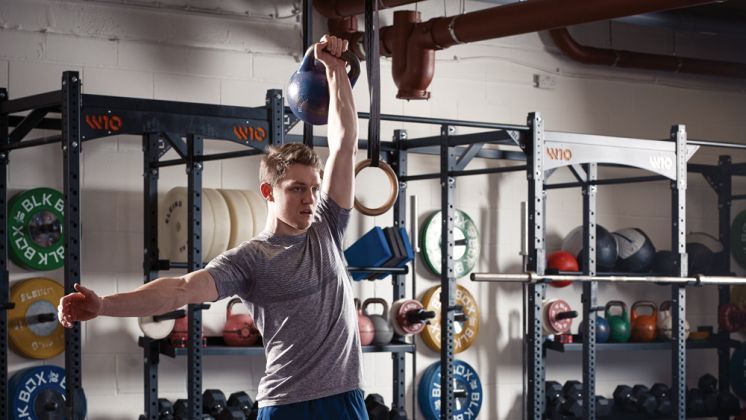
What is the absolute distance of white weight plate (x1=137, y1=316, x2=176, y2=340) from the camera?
467cm

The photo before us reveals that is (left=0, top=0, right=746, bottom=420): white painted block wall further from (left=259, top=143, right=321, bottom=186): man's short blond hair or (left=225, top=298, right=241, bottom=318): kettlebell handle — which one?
(left=259, top=143, right=321, bottom=186): man's short blond hair

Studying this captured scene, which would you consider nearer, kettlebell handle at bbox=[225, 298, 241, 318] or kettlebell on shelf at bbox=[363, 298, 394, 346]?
kettlebell handle at bbox=[225, 298, 241, 318]

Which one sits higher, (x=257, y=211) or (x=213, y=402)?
(x=257, y=211)

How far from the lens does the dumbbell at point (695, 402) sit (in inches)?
244

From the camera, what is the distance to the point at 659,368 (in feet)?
21.7

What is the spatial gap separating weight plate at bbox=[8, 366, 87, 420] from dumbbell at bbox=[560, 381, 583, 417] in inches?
105

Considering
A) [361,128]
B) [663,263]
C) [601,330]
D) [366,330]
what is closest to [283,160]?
[366,330]

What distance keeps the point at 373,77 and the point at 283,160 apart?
357 mm

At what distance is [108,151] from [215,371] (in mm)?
1185

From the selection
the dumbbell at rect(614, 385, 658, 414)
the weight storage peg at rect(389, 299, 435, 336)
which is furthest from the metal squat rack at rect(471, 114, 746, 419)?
the weight storage peg at rect(389, 299, 435, 336)

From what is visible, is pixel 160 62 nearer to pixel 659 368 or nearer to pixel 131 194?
pixel 131 194

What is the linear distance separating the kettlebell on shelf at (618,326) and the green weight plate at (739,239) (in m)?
1.05

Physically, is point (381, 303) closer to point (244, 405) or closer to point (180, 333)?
point (244, 405)

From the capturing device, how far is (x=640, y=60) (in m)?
6.36
